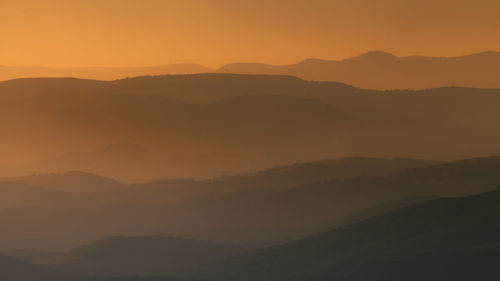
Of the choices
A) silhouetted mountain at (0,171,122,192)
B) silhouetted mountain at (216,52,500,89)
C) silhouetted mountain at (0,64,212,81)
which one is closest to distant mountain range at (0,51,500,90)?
silhouetted mountain at (216,52,500,89)

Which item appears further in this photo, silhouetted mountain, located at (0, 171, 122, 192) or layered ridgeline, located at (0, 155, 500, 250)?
silhouetted mountain, located at (0, 171, 122, 192)

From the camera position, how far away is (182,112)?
179 ft

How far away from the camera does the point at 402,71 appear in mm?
45406

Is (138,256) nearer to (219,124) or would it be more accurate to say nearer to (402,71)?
(219,124)

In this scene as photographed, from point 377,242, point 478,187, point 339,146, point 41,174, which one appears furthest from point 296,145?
point 41,174

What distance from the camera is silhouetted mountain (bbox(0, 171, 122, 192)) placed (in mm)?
57969

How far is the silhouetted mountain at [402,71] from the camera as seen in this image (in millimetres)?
43281

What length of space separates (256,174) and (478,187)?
1380 cm

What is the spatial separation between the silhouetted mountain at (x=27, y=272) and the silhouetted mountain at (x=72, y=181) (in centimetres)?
1373

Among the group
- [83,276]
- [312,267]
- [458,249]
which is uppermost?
[83,276]

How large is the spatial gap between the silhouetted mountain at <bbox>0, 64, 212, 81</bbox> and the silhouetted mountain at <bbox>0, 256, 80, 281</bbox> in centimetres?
1272

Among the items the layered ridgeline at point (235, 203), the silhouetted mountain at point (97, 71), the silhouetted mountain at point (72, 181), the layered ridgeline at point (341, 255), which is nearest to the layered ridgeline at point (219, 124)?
the silhouetted mountain at point (97, 71)

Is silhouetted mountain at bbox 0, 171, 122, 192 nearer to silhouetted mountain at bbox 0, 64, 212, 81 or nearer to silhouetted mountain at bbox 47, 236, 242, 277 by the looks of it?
silhouetted mountain at bbox 47, 236, 242, 277

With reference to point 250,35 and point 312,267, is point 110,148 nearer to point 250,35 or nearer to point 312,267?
point 250,35
